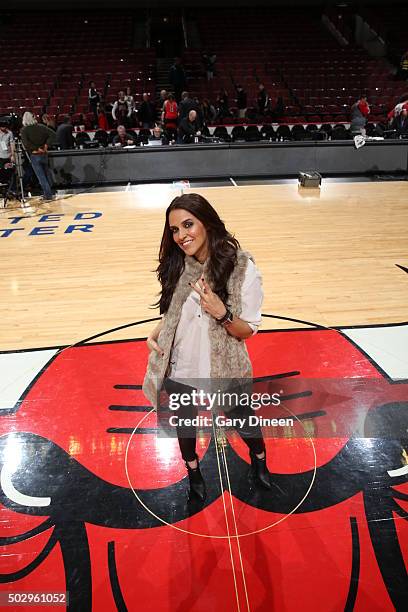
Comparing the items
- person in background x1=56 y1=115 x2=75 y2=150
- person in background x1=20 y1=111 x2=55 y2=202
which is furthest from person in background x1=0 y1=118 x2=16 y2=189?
person in background x1=56 y1=115 x2=75 y2=150

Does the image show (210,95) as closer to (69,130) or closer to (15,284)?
(69,130)

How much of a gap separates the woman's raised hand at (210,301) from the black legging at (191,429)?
43 cm

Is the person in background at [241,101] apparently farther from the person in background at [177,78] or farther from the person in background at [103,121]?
the person in background at [103,121]

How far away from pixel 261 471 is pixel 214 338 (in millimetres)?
857

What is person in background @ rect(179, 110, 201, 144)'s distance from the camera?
10820 millimetres

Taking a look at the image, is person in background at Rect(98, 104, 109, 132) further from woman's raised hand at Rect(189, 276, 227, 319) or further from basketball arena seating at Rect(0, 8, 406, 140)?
woman's raised hand at Rect(189, 276, 227, 319)

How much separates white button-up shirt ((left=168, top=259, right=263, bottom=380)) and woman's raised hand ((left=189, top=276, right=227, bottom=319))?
12cm

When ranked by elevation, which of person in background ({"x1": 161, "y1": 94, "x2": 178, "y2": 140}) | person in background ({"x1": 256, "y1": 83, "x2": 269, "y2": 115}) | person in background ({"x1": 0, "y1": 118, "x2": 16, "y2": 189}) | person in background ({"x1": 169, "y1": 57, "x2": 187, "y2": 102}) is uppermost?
person in background ({"x1": 169, "y1": 57, "x2": 187, "y2": 102})

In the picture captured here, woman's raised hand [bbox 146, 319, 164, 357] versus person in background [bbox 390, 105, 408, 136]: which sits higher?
person in background [bbox 390, 105, 408, 136]

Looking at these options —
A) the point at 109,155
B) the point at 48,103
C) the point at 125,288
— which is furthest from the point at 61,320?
the point at 48,103

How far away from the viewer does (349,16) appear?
19688mm

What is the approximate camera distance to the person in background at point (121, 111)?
41.4ft

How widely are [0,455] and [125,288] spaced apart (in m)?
2.49

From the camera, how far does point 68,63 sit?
16.2 meters
